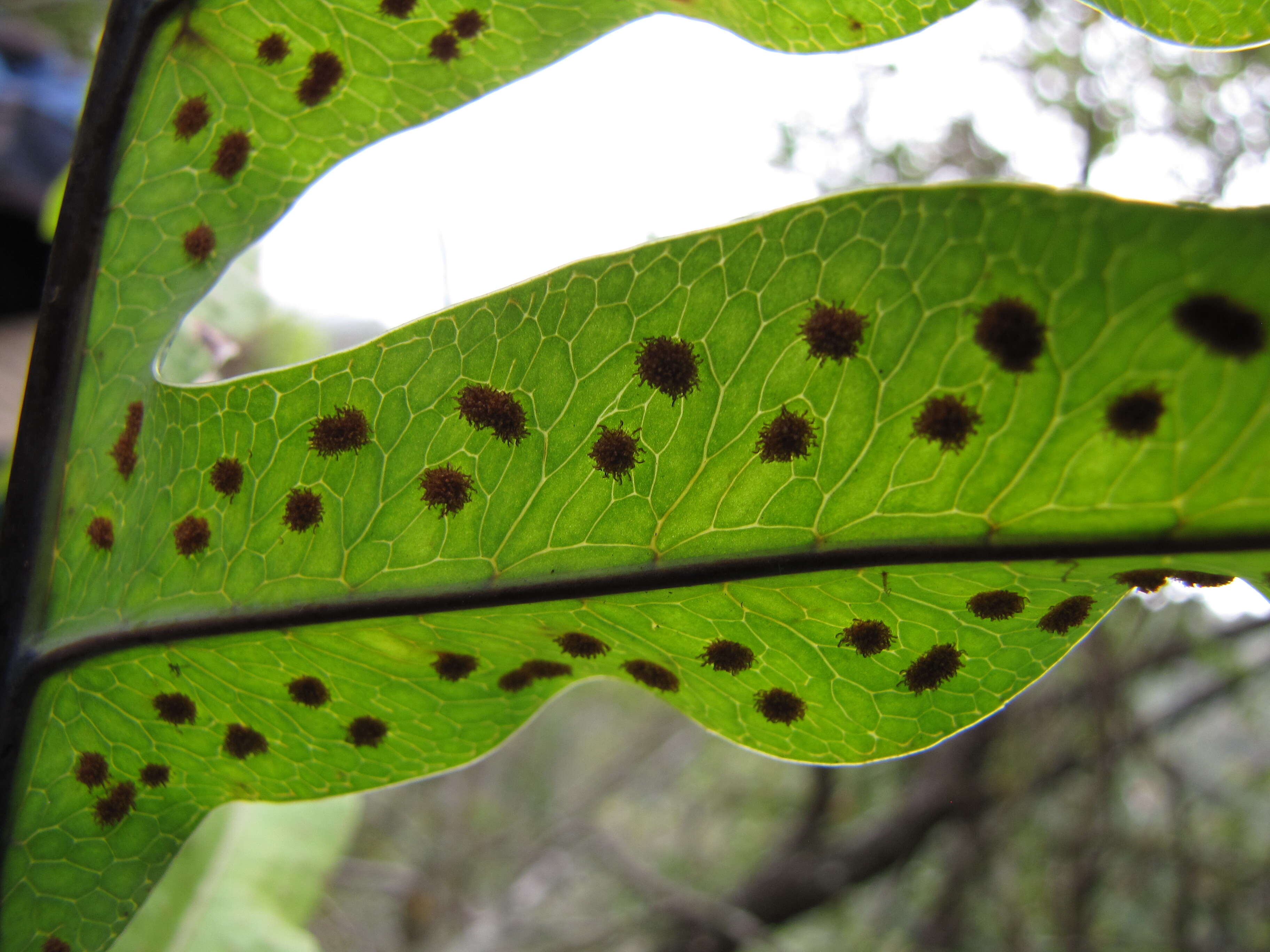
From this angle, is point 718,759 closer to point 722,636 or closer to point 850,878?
point 850,878

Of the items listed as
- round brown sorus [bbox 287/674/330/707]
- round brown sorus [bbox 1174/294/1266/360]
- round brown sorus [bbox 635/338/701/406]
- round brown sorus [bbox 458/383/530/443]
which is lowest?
round brown sorus [bbox 287/674/330/707]

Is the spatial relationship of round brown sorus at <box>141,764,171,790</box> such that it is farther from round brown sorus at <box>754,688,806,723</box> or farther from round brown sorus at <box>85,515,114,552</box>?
round brown sorus at <box>754,688,806,723</box>

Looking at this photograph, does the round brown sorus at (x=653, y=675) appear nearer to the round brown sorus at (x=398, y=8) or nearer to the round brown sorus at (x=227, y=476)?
the round brown sorus at (x=227, y=476)

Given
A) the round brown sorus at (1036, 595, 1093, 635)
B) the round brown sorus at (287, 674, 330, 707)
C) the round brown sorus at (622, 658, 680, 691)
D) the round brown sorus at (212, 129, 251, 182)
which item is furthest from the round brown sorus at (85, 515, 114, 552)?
the round brown sorus at (1036, 595, 1093, 635)

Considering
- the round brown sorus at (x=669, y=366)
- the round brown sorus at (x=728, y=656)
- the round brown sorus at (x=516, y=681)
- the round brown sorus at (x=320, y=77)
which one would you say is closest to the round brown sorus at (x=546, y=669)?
the round brown sorus at (x=516, y=681)

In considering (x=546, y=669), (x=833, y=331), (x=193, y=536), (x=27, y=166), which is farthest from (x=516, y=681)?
(x=27, y=166)

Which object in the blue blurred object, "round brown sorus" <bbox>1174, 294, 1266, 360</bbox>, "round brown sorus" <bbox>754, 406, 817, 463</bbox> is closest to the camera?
"round brown sorus" <bbox>1174, 294, 1266, 360</bbox>
